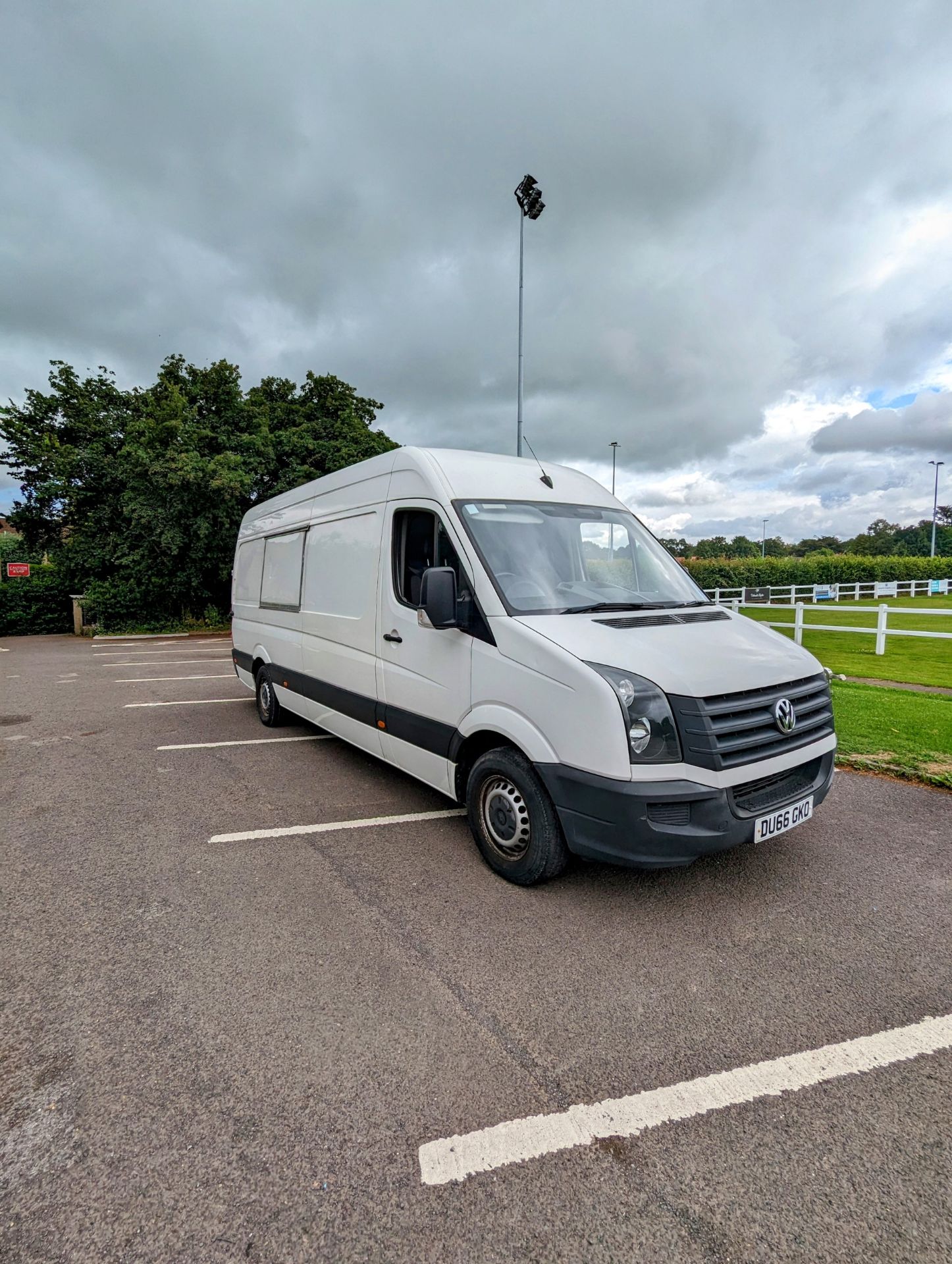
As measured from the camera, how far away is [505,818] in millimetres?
3434

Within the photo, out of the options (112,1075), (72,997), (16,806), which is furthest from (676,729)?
(16,806)

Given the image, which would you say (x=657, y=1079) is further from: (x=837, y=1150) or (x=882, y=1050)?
(x=882, y=1050)

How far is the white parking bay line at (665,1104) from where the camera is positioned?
1837mm

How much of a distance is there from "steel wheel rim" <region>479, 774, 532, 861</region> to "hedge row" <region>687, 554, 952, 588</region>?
37.7m

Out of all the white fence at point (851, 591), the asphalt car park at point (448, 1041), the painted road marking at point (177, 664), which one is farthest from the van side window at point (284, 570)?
the white fence at point (851, 591)

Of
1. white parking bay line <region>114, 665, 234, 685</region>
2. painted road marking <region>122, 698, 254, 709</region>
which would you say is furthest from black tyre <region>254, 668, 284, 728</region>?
white parking bay line <region>114, 665, 234, 685</region>

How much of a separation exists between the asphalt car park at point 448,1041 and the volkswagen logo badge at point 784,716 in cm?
92

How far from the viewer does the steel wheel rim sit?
3.35 m

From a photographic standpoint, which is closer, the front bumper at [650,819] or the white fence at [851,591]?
the front bumper at [650,819]

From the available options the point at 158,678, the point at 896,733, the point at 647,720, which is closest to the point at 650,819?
the point at 647,720

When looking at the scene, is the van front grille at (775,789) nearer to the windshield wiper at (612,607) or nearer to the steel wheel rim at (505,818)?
the steel wheel rim at (505,818)

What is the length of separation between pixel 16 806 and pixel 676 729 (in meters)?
4.96

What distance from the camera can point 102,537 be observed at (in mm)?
22125

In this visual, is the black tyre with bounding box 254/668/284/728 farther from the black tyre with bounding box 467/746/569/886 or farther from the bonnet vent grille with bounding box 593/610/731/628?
the bonnet vent grille with bounding box 593/610/731/628
